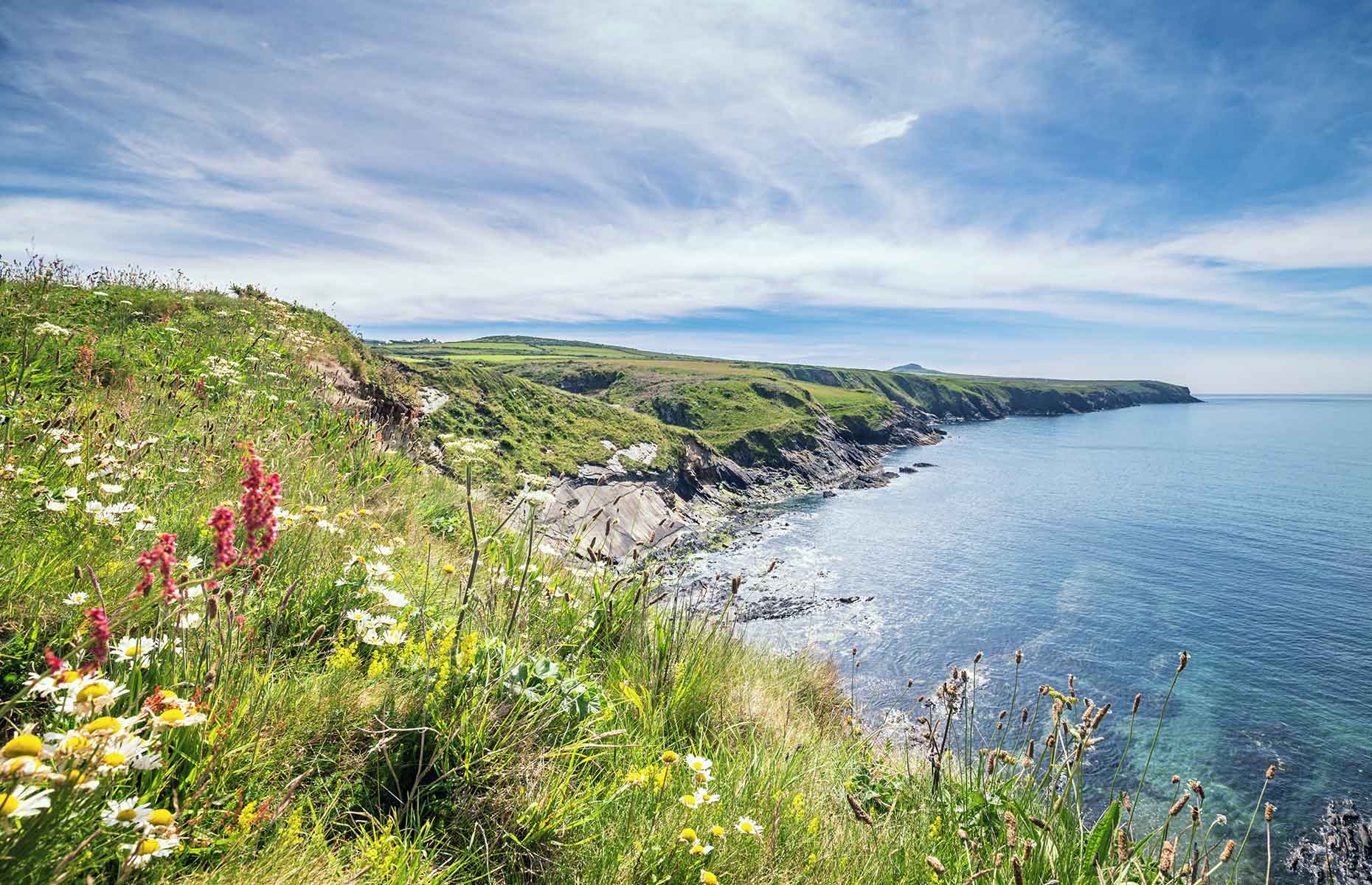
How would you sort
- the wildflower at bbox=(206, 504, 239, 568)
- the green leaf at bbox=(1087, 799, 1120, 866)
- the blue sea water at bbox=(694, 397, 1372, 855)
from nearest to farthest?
the wildflower at bbox=(206, 504, 239, 568)
the green leaf at bbox=(1087, 799, 1120, 866)
the blue sea water at bbox=(694, 397, 1372, 855)

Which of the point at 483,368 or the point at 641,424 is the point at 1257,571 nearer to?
the point at 641,424

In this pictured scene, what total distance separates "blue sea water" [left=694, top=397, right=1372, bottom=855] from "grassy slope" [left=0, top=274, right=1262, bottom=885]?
6306 millimetres

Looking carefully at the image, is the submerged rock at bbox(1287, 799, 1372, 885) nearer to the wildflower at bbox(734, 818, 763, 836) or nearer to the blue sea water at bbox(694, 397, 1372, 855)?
the blue sea water at bbox(694, 397, 1372, 855)

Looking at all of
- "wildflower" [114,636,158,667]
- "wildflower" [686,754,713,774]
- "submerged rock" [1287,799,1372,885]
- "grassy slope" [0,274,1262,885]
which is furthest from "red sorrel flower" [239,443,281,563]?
"submerged rock" [1287,799,1372,885]

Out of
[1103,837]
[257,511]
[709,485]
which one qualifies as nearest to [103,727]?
[257,511]

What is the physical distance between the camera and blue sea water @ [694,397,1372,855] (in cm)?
2031

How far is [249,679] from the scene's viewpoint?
10.2 feet

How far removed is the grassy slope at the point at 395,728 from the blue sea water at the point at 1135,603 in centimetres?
631

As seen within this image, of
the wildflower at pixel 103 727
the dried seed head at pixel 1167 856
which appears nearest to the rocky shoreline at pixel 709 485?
the dried seed head at pixel 1167 856

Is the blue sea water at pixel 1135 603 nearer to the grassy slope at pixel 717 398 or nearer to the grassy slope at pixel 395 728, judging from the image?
the grassy slope at pixel 395 728

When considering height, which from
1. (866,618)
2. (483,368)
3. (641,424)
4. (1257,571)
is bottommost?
(866,618)

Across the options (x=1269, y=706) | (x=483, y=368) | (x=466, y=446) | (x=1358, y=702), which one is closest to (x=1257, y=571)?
(x=1358, y=702)

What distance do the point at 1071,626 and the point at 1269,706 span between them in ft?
25.8

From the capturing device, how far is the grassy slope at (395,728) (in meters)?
2.47
